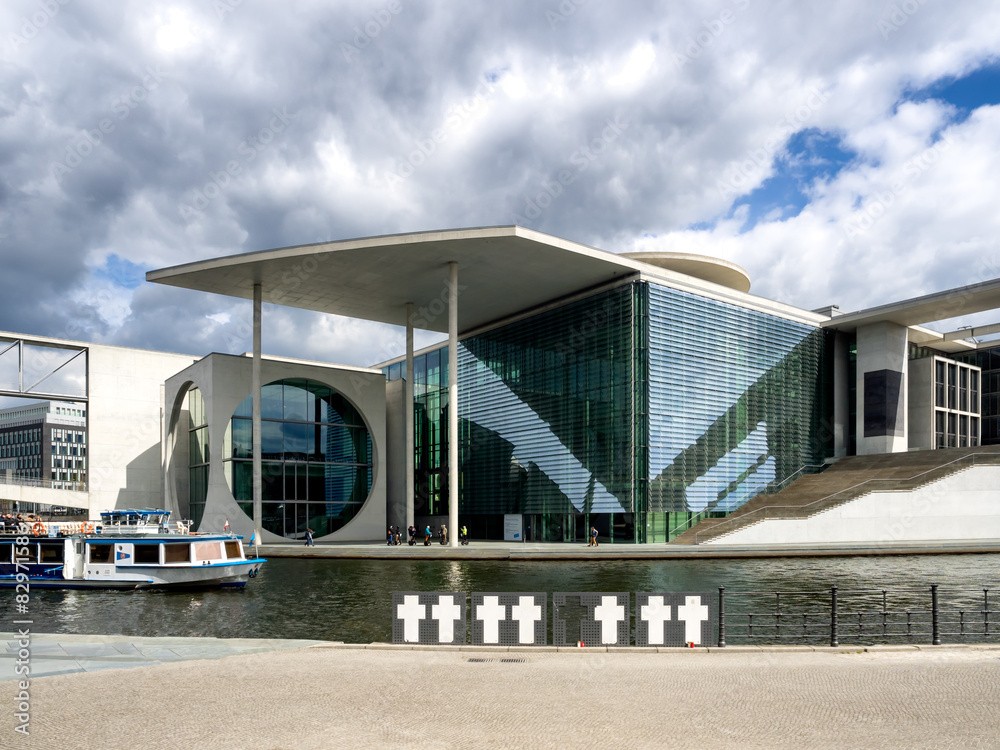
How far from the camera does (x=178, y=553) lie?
2486 cm

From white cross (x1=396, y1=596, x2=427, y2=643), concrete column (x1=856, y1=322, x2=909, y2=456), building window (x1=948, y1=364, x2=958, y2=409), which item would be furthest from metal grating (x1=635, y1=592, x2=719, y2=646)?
building window (x1=948, y1=364, x2=958, y2=409)

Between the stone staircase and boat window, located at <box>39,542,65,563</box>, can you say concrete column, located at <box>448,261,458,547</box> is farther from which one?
boat window, located at <box>39,542,65,563</box>

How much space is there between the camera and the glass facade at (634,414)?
125 feet

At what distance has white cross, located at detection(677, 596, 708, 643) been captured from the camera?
11.5 m

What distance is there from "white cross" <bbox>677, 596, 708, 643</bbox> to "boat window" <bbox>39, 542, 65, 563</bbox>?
69.5 ft

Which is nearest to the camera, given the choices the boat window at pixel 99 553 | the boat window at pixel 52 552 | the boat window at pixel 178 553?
the boat window at pixel 178 553

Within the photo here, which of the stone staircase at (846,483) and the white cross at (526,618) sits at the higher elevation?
the white cross at (526,618)

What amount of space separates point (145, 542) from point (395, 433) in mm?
26260

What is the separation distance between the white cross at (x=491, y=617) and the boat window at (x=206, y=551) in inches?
608

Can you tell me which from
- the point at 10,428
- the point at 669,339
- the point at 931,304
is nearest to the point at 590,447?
the point at 669,339

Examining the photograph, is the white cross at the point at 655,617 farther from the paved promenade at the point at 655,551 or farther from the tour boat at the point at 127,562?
the paved promenade at the point at 655,551

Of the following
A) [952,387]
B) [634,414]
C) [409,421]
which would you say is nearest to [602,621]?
[634,414]

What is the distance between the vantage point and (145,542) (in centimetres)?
2480

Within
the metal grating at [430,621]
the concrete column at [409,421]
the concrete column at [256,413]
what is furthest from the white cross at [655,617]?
the concrete column at [256,413]
